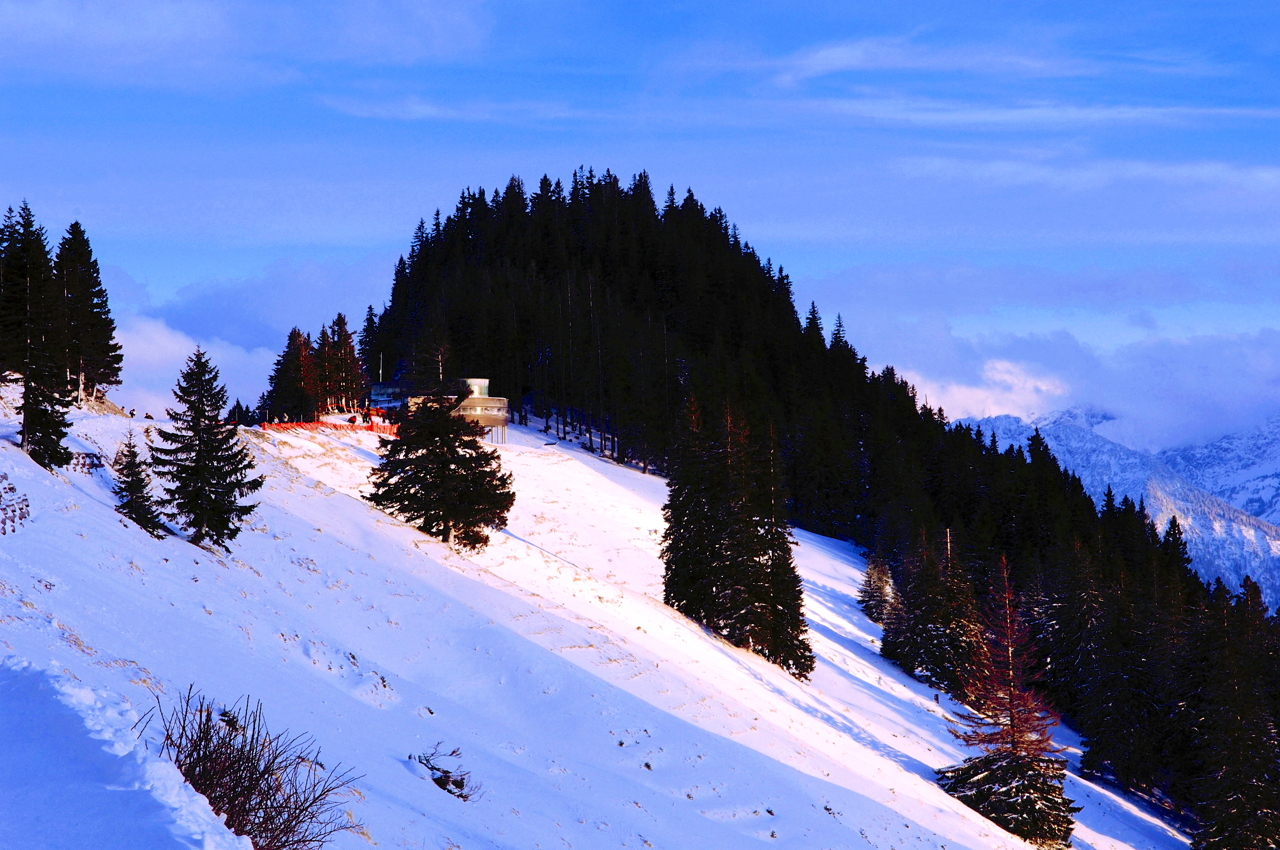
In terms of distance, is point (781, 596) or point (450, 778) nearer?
point (450, 778)

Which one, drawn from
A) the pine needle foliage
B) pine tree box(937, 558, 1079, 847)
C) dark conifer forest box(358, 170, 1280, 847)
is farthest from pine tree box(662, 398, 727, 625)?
pine tree box(937, 558, 1079, 847)

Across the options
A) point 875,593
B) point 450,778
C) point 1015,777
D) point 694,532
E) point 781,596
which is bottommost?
point 1015,777

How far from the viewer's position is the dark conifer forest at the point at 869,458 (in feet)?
158

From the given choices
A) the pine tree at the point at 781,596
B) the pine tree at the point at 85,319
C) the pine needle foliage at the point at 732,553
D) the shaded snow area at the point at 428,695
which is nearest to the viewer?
the shaded snow area at the point at 428,695

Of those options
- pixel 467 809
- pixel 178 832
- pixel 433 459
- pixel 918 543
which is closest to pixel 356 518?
pixel 433 459

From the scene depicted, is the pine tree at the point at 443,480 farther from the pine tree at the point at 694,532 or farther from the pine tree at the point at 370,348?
the pine tree at the point at 370,348

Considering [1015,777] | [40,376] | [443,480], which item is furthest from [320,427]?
[1015,777]

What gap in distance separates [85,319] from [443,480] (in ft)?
112

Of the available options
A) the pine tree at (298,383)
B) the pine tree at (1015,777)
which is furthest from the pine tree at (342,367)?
the pine tree at (1015,777)

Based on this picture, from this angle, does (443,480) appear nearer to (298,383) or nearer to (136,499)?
(136,499)

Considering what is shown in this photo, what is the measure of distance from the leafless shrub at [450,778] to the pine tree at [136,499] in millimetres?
13382

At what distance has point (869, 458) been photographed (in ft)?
329

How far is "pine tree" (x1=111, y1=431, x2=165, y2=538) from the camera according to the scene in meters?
25.9

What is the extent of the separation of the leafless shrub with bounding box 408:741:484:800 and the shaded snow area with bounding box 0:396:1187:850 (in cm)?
27
